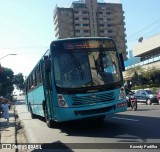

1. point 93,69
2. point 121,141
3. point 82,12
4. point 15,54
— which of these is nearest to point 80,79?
point 93,69

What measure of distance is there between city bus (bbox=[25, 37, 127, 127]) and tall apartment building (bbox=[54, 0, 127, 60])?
363 ft

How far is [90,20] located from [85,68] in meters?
115

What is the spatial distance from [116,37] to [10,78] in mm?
44100

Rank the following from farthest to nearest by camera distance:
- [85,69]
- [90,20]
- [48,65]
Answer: [90,20], [48,65], [85,69]

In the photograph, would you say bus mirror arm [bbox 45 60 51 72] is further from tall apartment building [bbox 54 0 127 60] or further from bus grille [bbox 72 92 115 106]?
tall apartment building [bbox 54 0 127 60]

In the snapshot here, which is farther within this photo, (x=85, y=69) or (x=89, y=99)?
(x=85, y=69)

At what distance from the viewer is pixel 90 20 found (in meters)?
125

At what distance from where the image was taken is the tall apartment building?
123 m

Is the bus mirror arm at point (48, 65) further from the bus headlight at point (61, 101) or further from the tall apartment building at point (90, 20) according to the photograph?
the tall apartment building at point (90, 20)

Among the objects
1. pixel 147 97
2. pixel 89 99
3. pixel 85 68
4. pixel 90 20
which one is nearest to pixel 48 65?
pixel 85 68

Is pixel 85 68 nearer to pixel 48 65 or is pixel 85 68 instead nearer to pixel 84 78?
pixel 84 78

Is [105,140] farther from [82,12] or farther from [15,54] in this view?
[82,12]

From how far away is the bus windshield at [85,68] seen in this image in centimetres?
1178

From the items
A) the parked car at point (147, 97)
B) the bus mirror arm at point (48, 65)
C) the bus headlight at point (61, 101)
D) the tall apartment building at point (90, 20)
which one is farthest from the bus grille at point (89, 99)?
the tall apartment building at point (90, 20)
